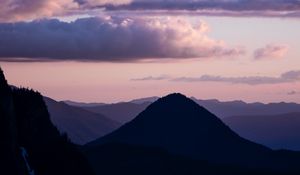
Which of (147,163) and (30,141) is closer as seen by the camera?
(30,141)

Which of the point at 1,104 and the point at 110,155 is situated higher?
the point at 1,104

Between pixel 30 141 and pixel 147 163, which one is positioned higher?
pixel 30 141

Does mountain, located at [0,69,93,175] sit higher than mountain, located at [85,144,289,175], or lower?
higher

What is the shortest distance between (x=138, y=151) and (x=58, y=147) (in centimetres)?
7491

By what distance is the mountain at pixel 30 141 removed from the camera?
74.2m

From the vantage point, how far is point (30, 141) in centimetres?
8812

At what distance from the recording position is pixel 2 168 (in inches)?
2832

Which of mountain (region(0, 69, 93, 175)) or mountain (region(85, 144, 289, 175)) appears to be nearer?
mountain (region(0, 69, 93, 175))

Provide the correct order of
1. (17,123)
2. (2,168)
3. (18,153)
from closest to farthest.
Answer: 1. (2,168)
2. (18,153)
3. (17,123)

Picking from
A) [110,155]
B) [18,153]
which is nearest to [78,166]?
[18,153]

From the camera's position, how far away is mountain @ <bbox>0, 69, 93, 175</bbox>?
244ft

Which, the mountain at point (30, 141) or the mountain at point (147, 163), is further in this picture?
the mountain at point (147, 163)

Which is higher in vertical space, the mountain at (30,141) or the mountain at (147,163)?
the mountain at (30,141)

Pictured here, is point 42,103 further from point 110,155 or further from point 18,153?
point 110,155
